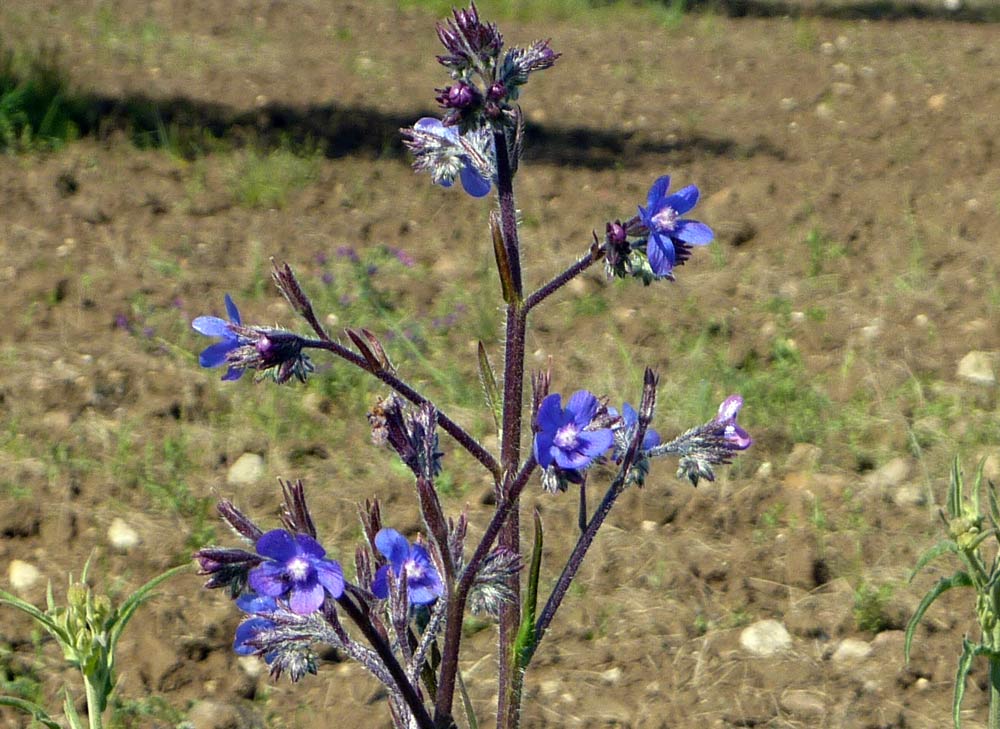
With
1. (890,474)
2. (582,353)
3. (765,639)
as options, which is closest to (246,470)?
(582,353)

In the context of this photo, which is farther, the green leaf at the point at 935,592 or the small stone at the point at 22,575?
the small stone at the point at 22,575

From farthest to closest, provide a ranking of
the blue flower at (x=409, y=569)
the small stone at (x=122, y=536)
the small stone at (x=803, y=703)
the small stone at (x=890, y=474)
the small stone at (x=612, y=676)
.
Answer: the small stone at (x=890, y=474) → the small stone at (x=122, y=536) → the small stone at (x=612, y=676) → the small stone at (x=803, y=703) → the blue flower at (x=409, y=569)

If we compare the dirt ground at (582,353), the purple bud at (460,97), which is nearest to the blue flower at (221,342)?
the purple bud at (460,97)

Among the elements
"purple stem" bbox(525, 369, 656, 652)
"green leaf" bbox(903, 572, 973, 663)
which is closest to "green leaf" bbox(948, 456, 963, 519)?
"green leaf" bbox(903, 572, 973, 663)

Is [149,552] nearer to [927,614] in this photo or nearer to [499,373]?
[499,373]

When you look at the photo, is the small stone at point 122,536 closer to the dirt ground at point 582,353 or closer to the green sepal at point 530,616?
the dirt ground at point 582,353

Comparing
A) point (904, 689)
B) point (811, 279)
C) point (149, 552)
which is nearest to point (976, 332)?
point (811, 279)

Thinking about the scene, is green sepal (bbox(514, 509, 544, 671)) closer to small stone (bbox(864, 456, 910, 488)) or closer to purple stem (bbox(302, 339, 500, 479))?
purple stem (bbox(302, 339, 500, 479))
